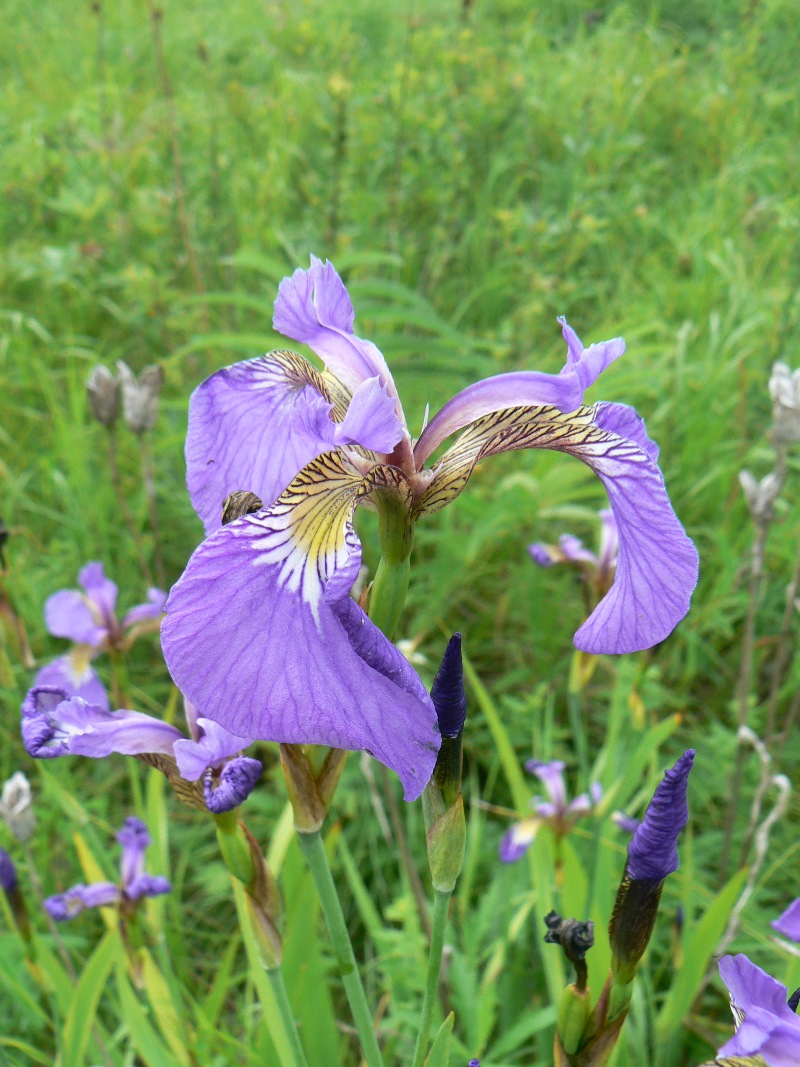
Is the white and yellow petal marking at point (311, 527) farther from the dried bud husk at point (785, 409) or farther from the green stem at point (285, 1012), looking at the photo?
the dried bud husk at point (785, 409)

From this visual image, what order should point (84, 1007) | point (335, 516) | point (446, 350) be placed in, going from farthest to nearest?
1. point (446, 350)
2. point (84, 1007)
3. point (335, 516)

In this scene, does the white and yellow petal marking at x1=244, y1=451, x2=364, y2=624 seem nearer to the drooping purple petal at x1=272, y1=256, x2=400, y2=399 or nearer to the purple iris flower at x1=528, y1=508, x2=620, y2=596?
the drooping purple petal at x1=272, y1=256, x2=400, y2=399

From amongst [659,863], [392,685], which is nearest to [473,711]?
[659,863]

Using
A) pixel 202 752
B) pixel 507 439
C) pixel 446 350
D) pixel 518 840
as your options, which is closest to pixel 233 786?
pixel 202 752

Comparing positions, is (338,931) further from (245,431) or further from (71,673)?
(71,673)

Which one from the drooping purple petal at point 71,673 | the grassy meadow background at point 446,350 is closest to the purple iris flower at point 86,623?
the drooping purple petal at point 71,673

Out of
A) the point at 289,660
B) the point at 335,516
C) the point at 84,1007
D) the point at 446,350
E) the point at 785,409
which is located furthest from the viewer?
the point at 446,350

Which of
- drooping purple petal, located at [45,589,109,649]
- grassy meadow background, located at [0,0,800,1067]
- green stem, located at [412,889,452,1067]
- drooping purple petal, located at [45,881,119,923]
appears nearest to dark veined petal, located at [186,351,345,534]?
grassy meadow background, located at [0,0,800,1067]
